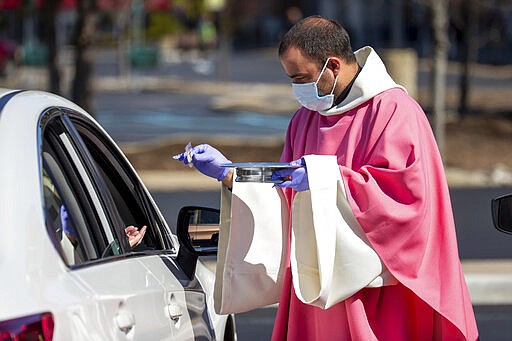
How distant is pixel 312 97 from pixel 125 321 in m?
1.15

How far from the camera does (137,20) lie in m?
59.4

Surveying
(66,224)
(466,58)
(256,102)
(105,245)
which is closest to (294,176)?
(105,245)

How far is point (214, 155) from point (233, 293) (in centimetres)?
47

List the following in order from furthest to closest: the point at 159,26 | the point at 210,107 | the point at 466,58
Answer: the point at 159,26
the point at 210,107
the point at 466,58

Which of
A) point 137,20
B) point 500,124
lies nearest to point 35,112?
point 500,124

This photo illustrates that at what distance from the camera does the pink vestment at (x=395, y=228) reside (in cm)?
395

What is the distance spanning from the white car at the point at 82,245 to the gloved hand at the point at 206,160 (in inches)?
12.0

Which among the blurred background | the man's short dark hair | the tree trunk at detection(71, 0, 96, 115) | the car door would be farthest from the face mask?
the tree trunk at detection(71, 0, 96, 115)

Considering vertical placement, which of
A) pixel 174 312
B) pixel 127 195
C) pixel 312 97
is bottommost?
pixel 174 312

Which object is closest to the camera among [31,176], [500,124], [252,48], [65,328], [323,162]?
[65,328]

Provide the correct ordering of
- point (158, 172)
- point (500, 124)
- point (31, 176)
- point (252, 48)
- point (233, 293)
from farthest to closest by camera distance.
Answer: point (252, 48) → point (500, 124) → point (158, 172) → point (233, 293) → point (31, 176)

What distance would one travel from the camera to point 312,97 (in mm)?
4082

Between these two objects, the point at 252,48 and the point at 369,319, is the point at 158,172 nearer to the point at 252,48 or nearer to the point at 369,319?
the point at 369,319

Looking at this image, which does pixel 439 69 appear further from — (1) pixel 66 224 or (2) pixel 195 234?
(1) pixel 66 224
